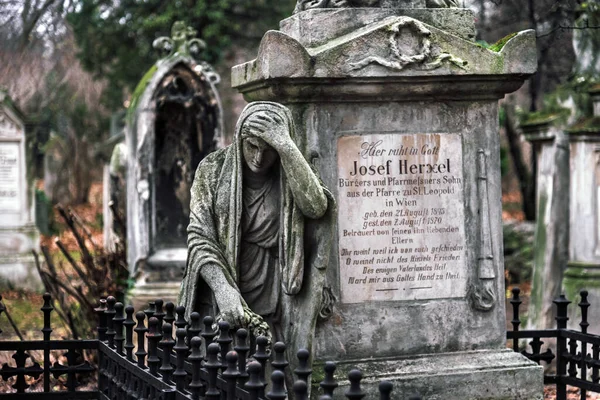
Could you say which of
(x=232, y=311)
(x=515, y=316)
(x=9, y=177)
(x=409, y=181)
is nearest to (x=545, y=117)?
(x=515, y=316)

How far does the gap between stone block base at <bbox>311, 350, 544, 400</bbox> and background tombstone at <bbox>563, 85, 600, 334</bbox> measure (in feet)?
16.7

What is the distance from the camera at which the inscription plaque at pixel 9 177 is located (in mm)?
18375

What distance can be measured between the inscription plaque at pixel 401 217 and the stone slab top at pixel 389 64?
315 mm

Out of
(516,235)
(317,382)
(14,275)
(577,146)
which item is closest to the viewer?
(317,382)

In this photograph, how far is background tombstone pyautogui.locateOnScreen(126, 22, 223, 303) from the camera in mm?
14055

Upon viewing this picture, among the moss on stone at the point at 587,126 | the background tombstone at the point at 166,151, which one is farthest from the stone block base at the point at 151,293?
the moss on stone at the point at 587,126

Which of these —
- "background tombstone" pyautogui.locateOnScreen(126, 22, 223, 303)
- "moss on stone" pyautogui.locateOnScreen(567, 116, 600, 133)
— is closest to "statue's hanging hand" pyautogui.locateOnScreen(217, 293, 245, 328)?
"moss on stone" pyautogui.locateOnScreen(567, 116, 600, 133)

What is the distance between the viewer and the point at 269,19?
2475 centimetres

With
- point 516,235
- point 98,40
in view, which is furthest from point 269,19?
point 516,235

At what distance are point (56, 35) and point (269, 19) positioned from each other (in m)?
5.80

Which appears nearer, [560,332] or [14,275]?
[560,332]

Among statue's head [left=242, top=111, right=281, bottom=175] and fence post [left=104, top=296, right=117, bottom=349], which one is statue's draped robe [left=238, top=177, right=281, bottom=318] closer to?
statue's head [left=242, top=111, right=281, bottom=175]

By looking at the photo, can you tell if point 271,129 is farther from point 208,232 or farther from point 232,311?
point 232,311

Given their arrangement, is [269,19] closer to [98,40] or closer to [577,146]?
[98,40]
